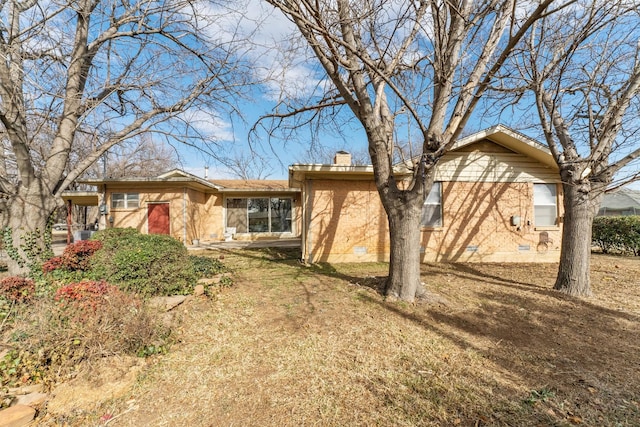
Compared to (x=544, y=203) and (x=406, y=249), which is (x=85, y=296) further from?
(x=544, y=203)

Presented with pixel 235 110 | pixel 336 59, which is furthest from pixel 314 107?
pixel 235 110

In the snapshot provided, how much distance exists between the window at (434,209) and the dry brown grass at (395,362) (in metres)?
3.76

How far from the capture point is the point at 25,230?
6.21 meters

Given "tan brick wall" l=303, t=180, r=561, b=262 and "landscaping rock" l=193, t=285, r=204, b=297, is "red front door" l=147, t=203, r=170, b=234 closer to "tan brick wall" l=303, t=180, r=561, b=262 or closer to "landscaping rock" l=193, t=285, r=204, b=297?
"landscaping rock" l=193, t=285, r=204, b=297

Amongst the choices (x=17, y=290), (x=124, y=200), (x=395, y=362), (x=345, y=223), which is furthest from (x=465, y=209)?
(x=124, y=200)

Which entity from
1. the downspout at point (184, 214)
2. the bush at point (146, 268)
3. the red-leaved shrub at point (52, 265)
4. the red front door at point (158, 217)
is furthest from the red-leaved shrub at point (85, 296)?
the red front door at point (158, 217)

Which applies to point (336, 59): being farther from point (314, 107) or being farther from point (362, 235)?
point (362, 235)

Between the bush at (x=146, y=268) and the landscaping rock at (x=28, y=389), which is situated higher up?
the bush at (x=146, y=268)

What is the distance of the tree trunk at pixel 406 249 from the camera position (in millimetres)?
4680

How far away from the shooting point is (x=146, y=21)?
709 cm

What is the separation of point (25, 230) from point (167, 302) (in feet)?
15.5

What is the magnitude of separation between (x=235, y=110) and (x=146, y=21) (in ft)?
10.0

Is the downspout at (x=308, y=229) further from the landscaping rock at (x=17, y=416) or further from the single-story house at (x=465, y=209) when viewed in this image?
the landscaping rock at (x=17, y=416)

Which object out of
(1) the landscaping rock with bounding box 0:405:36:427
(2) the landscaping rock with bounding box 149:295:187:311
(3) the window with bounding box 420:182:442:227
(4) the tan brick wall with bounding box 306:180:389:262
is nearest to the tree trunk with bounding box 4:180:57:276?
(2) the landscaping rock with bounding box 149:295:187:311
